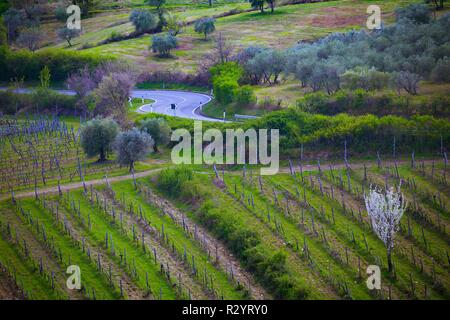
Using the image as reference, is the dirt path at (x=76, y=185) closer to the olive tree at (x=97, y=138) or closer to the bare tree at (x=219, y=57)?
the olive tree at (x=97, y=138)

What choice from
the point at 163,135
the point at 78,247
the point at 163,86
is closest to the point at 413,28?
the point at 163,86

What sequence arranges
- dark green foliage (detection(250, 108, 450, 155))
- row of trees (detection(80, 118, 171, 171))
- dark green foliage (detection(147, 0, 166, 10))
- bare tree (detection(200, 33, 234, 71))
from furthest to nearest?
1. dark green foliage (detection(147, 0, 166, 10))
2. bare tree (detection(200, 33, 234, 71))
3. row of trees (detection(80, 118, 171, 171))
4. dark green foliage (detection(250, 108, 450, 155))

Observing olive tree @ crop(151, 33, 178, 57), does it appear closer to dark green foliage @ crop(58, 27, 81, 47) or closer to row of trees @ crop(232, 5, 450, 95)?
row of trees @ crop(232, 5, 450, 95)

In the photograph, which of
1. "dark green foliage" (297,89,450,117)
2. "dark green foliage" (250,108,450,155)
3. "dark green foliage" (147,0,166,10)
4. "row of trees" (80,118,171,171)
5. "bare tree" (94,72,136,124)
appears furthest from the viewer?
"dark green foliage" (147,0,166,10)

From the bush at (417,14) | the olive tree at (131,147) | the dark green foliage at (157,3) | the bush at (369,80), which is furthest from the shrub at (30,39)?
the olive tree at (131,147)

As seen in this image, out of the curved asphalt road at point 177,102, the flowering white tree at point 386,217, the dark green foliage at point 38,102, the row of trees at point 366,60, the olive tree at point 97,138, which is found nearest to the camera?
the flowering white tree at point 386,217

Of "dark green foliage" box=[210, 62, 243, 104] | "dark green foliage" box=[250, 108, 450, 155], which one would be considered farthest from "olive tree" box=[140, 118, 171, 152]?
"dark green foliage" box=[210, 62, 243, 104]
